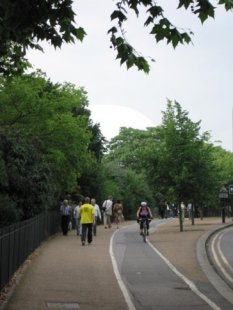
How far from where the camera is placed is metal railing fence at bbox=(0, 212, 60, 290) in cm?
1219

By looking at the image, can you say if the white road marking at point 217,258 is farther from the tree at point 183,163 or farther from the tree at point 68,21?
the tree at point 68,21

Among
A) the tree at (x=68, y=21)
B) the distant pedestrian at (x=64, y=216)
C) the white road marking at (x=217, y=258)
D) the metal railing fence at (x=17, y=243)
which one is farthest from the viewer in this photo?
the distant pedestrian at (x=64, y=216)

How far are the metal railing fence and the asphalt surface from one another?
28cm

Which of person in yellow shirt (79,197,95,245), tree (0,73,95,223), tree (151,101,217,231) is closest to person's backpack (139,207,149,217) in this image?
person in yellow shirt (79,197,95,245)

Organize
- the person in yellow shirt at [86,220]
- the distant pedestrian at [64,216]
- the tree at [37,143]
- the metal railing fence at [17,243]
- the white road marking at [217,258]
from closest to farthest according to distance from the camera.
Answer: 1. the metal railing fence at [17,243]
2. the white road marking at [217,258]
3. the person in yellow shirt at [86,220]
4. the tree at [37,143]
5. the distant pedestrian at [64,216]

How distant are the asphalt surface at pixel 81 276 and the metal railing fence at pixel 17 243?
283mm

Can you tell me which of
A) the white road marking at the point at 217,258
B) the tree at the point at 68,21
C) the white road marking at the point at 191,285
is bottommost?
the white road marking at the point at 191,285


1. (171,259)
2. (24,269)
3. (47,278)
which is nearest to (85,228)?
(171,259)

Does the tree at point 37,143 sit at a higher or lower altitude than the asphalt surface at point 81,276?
higher

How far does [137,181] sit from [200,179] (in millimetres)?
33617

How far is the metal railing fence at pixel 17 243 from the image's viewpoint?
40.0 feet

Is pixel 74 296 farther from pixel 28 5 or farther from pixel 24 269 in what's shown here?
pixel 28 5

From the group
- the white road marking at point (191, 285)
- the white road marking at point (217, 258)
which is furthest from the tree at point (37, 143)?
the white road marking at point (217, 258)

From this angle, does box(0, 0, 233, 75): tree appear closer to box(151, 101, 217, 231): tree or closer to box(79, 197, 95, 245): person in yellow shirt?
box(79, 197, 95, 245): person in yellow shirt
